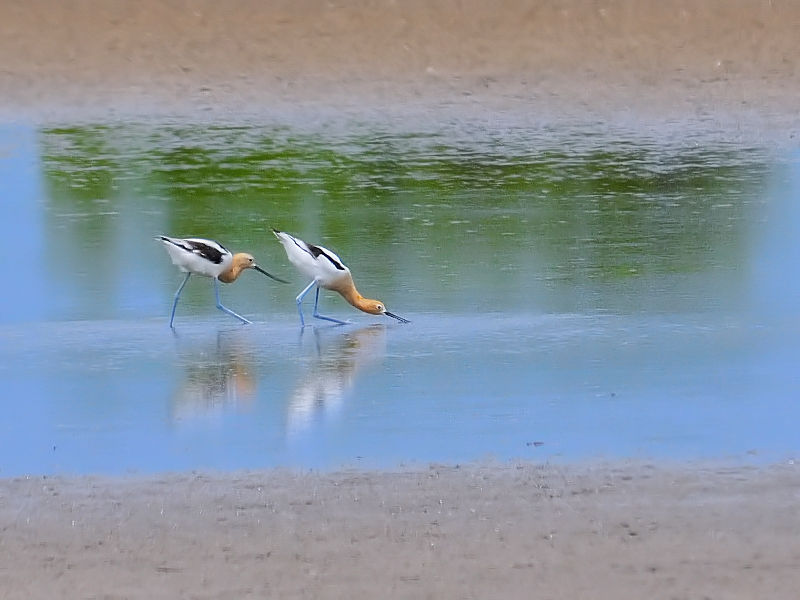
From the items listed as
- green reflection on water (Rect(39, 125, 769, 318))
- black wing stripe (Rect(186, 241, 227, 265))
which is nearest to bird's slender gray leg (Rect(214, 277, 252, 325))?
black wing stripe (Rect(186, 241, 227, 265))

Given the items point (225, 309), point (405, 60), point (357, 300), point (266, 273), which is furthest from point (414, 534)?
point (405, 60)

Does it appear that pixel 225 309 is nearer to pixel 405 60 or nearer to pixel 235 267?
pixel 235 267

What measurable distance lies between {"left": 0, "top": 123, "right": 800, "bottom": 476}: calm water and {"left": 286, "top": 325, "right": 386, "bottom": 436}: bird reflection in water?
0.07 ft

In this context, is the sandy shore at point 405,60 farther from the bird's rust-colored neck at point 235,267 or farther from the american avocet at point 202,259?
the american avocet at point 202,259

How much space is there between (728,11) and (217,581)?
12.4m

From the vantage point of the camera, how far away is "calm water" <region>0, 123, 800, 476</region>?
23.2 ft

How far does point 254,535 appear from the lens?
5.76 metres

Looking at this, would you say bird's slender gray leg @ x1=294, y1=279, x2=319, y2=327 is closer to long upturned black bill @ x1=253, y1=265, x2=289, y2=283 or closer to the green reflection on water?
long upturned black bill @ x1=253, y1=265, x2=289, y2=283

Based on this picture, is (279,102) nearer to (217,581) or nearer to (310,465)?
(310,465)

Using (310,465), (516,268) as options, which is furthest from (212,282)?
(310,465)

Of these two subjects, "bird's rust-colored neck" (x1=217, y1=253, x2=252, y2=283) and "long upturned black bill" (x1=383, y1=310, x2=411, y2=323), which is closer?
"long upturned black bill" (x1=383, y1=310, x2=411, y2=323)

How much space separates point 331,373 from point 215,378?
1.73ft

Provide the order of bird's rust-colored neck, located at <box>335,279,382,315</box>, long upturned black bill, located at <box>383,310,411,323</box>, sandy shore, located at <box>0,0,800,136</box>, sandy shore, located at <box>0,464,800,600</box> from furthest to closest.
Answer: sandy shore, located at <box>0,0,800,136</box> → bird's rust-colored neck, located at <box>335,279,382,315</box> → long upturned black bill, located at <box>383,310,411,323</box> → sandy shore, located at <box>0,464,800,600</box>

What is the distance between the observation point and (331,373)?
807cm
